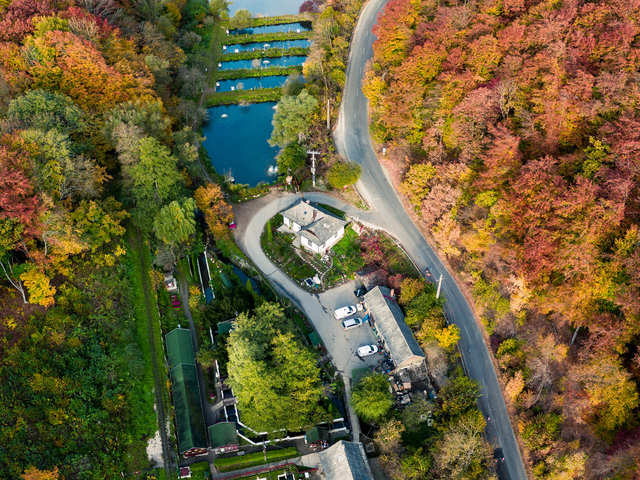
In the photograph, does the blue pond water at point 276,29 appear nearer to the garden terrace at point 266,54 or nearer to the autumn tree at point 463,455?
the garden terrace at point 266,54

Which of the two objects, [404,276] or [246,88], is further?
[246,88]

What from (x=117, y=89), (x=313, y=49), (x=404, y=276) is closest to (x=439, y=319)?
(x=404, y=276)

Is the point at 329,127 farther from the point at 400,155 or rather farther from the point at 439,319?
the point at 439,319

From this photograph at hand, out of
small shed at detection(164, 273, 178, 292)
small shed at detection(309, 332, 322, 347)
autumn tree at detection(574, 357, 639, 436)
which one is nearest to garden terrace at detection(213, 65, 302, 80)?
small shed at detection(164, 273, 178, 292)

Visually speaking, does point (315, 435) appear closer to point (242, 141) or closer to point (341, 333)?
point (341, 333)

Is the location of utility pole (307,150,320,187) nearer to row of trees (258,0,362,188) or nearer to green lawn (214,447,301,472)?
row of trees (258,0,362,188)

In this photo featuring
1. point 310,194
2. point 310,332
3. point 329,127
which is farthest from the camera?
point 329,127
